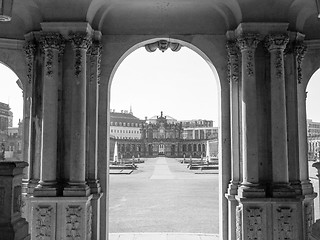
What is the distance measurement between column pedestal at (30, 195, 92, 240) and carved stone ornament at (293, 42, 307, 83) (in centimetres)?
641

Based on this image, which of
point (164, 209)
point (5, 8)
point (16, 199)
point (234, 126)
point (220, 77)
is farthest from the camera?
point (164, 209)

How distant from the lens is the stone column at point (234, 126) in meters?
9.38

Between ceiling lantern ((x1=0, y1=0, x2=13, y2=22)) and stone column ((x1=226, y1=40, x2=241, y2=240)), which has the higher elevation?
ceiling lantern ((x1=0, y1=0, x2=13, y2=22))

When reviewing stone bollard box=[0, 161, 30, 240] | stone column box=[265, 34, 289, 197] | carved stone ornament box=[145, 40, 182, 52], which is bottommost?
stone bollard box=[0, 161, 30, 240]

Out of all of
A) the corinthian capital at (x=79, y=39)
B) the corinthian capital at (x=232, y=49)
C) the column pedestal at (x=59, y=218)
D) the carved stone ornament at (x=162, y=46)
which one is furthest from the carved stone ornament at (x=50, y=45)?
the corinthian capital at (x=232, y=49)

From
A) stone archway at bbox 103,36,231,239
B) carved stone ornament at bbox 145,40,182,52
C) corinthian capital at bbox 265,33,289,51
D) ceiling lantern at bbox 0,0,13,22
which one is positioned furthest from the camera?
carved stone ornament at bbox 145,40,182,52

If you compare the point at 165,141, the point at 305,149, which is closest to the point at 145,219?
the point at 305,149

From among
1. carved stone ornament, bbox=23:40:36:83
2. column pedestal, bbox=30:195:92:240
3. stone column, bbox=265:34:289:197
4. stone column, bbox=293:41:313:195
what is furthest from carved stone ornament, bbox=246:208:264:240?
carved stone ornament, bbox=23:40:36:83

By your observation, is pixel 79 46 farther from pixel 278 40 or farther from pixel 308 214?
pixel 308 214

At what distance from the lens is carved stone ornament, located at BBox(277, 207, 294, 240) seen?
8578mm

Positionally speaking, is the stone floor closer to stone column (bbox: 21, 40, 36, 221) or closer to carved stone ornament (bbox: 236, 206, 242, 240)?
carved stone ornament (bbox: 236, 206, 242, 240)

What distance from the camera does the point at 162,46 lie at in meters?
10.6

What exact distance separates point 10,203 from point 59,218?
3427 mm

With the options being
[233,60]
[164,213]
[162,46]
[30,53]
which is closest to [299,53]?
[233,60]
